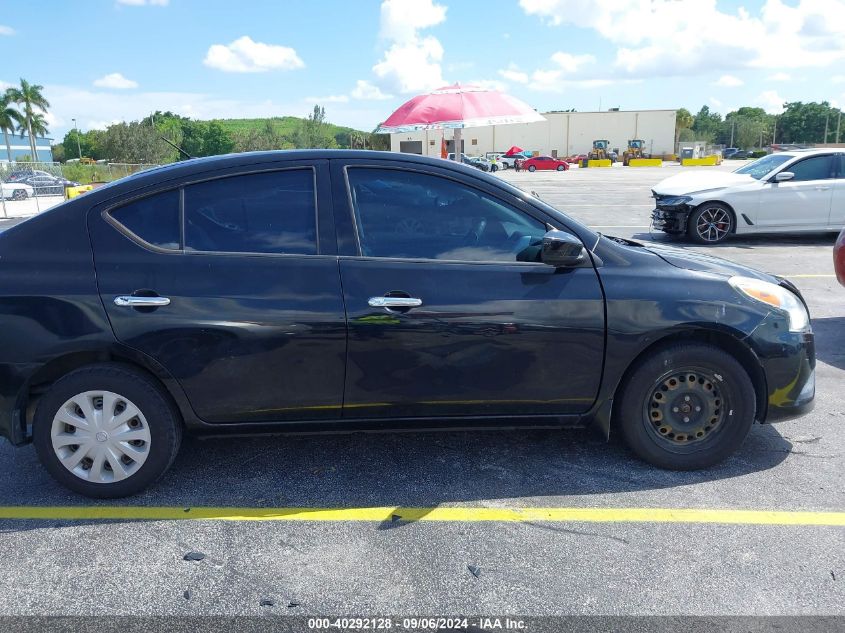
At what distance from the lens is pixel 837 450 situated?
12.7 ft

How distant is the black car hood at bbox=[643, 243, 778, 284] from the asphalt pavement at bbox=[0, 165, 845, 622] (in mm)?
1023

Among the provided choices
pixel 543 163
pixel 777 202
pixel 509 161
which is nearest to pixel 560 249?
pixel 777 202

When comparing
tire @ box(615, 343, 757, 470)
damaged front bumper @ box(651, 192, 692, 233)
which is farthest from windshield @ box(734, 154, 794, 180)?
tire @ box(615, 343, 757, 470)

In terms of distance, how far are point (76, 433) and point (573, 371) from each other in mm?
2470

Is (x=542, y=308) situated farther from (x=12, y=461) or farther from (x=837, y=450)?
(x=12, y=461)

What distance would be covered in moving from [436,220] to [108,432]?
1927 millimetres

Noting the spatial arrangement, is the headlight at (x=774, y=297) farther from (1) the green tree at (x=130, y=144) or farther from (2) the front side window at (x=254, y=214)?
(1) the green tree at (x=130, y=144)

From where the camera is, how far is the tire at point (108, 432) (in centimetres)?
323

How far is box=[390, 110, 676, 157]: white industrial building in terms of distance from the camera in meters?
85.9

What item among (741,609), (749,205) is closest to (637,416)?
(741,609)

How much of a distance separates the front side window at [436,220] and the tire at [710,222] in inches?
349

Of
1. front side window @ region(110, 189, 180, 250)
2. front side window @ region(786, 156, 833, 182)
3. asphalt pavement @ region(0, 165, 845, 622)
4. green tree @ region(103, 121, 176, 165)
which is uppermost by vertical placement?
green tree @ region(103, 121, 176, 165)

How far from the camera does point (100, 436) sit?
10.8 ft

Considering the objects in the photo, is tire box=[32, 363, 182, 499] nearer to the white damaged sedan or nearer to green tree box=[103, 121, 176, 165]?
the white damaged sedan
